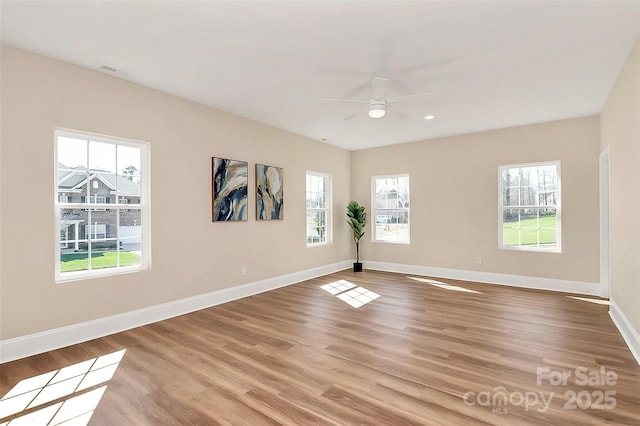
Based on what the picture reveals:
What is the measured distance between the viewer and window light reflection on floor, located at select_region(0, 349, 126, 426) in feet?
6.98

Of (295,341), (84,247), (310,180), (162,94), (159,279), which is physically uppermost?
(162,94)

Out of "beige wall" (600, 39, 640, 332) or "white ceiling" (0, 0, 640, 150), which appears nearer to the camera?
"white ceiling" (0, 0, 640, 150)

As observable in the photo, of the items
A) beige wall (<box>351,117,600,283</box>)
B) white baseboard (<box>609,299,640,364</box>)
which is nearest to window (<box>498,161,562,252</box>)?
beige wall (<box>351,117,600,283</box>)

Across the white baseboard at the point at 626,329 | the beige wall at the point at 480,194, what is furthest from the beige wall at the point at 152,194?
the white baseboard at the point at 626,329

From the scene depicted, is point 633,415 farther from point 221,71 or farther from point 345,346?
point 221,71

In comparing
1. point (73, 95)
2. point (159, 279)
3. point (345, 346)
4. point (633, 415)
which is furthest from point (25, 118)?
point (633, 415)

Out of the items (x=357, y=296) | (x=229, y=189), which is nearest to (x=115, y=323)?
(x=229, y=189)

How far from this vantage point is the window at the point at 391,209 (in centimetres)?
724

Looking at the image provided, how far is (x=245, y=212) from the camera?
5250 millimetres

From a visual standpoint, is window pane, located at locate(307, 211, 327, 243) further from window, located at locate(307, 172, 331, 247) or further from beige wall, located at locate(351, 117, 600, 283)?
beige wall, located at locate(351, 117, 600, 283)

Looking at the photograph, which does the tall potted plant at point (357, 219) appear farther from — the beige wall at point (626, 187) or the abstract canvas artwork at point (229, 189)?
the beige wall at point (626, 187)

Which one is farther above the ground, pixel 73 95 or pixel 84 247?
pixel 73 95

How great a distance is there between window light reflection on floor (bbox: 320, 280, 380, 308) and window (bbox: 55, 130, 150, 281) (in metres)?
2.83

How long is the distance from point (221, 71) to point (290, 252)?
11.5 ft
